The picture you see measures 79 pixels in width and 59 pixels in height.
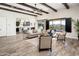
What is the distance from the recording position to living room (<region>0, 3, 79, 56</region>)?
10.1ft

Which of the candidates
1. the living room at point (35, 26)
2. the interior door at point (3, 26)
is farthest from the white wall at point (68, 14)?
the interior door at point (3, 26)

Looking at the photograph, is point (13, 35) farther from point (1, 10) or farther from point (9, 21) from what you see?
point (1, 10)

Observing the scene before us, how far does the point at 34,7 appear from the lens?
312 cm

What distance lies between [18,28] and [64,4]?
5.08 feet

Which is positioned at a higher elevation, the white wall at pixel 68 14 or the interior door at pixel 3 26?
the white wall at pixel 68 14

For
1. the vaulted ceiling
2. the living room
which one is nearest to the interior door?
the living room

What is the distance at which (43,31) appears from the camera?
337 centimetres

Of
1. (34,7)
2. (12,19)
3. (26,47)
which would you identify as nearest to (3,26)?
(12,19)

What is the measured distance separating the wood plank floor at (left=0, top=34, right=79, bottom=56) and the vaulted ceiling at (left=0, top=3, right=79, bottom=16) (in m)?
0.77

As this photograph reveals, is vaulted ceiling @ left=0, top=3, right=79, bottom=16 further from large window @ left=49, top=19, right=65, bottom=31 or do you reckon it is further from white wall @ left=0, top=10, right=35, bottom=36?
large window @ left=49, top=19, right=65, bottom=31

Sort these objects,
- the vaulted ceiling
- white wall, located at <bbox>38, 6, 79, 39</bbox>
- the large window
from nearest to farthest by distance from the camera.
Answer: the vaulted ceiling → white wall, located at <bbox>38, 6, 79, 39</bbox> → the large window

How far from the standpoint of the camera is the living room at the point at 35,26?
3078 millimetres

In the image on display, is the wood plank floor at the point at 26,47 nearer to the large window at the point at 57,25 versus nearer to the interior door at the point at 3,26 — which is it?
the interior door at the point at 3,26

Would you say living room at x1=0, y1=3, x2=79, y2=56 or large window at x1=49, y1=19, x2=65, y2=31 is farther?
large window at x1=49, y1=19, x2=65, y2=31
